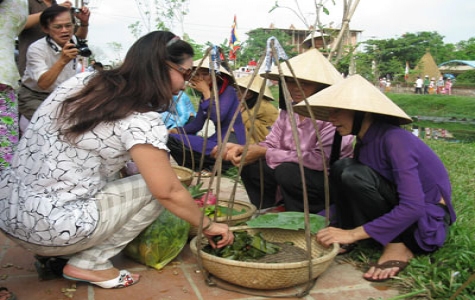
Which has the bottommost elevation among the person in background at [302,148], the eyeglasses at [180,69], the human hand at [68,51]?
the person in background at [302,148]

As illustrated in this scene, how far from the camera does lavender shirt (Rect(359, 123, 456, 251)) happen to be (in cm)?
205

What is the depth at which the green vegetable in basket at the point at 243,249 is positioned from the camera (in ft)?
6.84

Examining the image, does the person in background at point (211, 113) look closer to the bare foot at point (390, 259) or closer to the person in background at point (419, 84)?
the bare foot at point (390, 259)

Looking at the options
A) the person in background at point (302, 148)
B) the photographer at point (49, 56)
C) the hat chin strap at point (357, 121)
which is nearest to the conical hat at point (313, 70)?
the person in background at point (302, 148)

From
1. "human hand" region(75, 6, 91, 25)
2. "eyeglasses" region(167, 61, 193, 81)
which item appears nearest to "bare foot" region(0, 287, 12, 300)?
"eyeglasses" region(167, 61, 193, 81)

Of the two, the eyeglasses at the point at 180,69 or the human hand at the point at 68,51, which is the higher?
the human hand at the point at 68,51

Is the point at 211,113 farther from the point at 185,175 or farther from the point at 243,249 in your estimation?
the point at 243,249

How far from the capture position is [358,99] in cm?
213

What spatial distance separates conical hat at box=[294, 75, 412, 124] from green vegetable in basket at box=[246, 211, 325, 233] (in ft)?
1.98

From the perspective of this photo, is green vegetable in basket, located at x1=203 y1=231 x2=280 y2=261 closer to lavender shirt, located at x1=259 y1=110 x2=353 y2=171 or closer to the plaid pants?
the plaid pants

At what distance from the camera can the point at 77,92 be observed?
1826 millimetres

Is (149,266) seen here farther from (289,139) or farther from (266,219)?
(289,139)

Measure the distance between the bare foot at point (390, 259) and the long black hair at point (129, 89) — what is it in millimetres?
1241

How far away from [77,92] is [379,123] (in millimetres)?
1403
